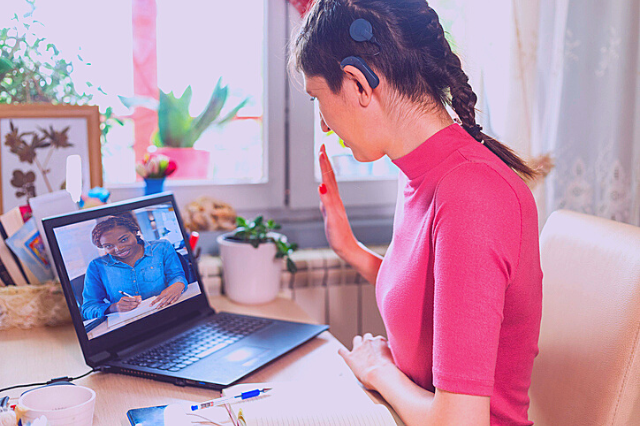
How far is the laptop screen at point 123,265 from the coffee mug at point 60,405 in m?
0.18

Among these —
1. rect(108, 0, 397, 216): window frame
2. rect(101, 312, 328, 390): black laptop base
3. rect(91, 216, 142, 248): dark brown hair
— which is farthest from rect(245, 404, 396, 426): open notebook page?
rect(108, 0, 397, 216): window frame

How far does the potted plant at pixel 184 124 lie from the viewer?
153 centimetres

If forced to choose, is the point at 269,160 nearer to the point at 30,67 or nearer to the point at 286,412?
the point at 30,67

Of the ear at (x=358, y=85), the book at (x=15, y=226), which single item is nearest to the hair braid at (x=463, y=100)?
the ear at (x=358, y=85)

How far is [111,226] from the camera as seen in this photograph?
Answer: 1043 millimetres

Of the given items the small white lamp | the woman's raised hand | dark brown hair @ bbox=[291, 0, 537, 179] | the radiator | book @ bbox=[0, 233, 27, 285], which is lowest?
the radiator

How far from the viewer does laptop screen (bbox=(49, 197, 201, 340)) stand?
3.20 ft

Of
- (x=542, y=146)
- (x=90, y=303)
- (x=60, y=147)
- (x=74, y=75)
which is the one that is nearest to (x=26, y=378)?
(x=90, y=303)

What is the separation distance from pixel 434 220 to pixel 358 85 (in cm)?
23

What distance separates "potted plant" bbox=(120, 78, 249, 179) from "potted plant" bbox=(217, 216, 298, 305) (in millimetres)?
306

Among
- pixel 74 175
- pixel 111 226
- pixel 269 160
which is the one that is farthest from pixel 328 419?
pixel 269 160

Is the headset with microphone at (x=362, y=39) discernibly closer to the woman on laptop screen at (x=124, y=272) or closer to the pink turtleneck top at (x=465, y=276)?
the pink turtleneck top at (x=465, y=276)

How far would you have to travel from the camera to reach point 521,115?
144 centimetres

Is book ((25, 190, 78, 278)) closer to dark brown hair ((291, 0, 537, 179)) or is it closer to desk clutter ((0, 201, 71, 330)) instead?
desk clutter ((0, 201, 71, 330))
